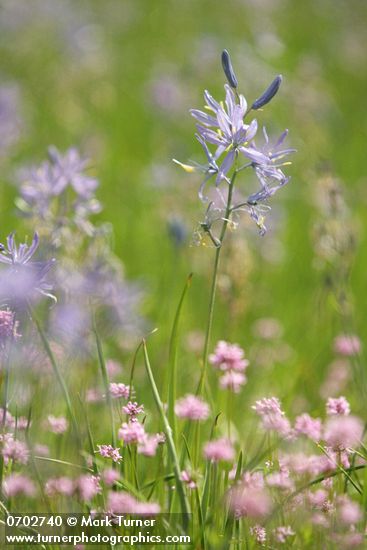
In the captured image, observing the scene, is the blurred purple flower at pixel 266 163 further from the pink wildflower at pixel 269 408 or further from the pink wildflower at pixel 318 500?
the pink wildflower at pixel 318 500

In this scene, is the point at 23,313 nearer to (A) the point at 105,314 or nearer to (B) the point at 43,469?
(B) the point at 43,469

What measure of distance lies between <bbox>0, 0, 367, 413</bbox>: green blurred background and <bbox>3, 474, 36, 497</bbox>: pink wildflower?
81 cm

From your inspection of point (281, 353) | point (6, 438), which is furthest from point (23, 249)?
point (281, 353)

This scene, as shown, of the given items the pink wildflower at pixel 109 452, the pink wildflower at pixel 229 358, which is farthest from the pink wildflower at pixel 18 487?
the pink wildflower at pixel 229 358

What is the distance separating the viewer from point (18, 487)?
1736 mm

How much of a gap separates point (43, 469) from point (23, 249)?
1.92 ft

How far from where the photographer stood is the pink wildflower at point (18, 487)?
1734 millimetres

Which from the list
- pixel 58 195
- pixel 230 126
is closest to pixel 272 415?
pixel 230 126

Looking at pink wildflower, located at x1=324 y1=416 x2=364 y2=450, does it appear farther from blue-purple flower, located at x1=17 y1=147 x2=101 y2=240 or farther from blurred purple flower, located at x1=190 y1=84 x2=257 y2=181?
blue-purple flower, located at x1=17 y1=147 x2=101 y2=240

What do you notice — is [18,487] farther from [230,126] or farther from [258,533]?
[230,126]

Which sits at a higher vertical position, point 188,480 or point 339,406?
point 339,406

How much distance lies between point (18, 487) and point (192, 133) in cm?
575

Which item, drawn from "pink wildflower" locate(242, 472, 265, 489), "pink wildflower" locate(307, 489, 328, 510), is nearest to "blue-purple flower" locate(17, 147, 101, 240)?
"pink wildflower" locate(242, 472, 265, 489)

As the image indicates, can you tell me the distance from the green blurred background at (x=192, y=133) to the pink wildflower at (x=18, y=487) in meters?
0.81
